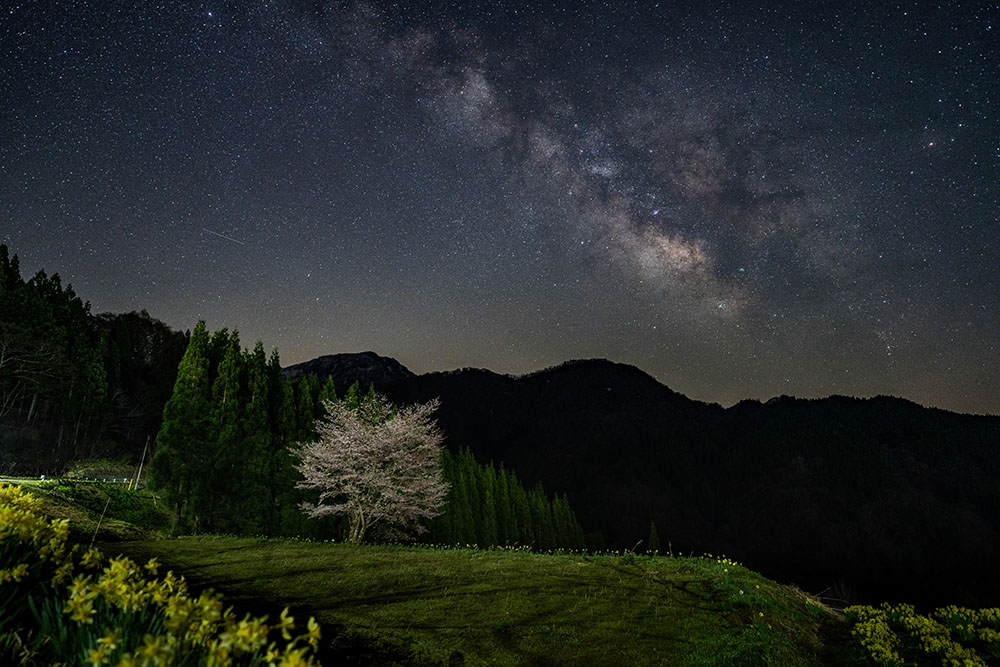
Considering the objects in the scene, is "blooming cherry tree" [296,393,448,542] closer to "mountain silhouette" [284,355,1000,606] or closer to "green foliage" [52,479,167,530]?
"green foliage" [52,479,167,530]

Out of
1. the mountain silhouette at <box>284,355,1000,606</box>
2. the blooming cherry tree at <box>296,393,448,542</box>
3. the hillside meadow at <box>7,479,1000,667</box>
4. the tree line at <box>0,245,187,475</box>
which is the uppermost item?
the tree line at <box>0,245,187,475</box>

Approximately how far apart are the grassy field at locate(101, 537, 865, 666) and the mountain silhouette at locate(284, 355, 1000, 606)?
87407 millimetres

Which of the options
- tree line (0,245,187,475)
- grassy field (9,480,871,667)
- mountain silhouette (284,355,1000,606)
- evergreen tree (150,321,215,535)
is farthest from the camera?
mountain silhouette (284,355,1000,606)

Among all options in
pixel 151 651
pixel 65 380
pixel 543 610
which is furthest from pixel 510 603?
pixel 65 380

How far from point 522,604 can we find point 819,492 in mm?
151517

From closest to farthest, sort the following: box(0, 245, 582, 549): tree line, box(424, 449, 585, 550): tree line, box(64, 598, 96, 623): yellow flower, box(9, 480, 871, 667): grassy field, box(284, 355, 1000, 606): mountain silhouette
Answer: box(64, 598, 96, 623): yellow flower → box(9, 480, 871, 667): grassy field → box(0, 245, 582, 549): tree line → box(424, 449, 585, 550): tree line → box(284, 355, 1000, 606): mountain silhouette

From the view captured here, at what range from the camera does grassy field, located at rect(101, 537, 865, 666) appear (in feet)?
29.0

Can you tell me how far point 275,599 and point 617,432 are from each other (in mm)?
191666

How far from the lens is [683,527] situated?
12925 cm

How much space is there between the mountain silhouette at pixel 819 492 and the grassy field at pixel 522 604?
3441 inches

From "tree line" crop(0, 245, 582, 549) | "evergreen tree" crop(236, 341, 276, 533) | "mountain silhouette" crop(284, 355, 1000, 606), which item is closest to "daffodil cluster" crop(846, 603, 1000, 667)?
"tree line" crop(0, 245, 582, 549)

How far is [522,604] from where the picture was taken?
11383mm

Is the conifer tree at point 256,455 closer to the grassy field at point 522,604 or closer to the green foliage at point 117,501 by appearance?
the green foliage at point 117,501

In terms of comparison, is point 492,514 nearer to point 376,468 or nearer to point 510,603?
point 376,468
